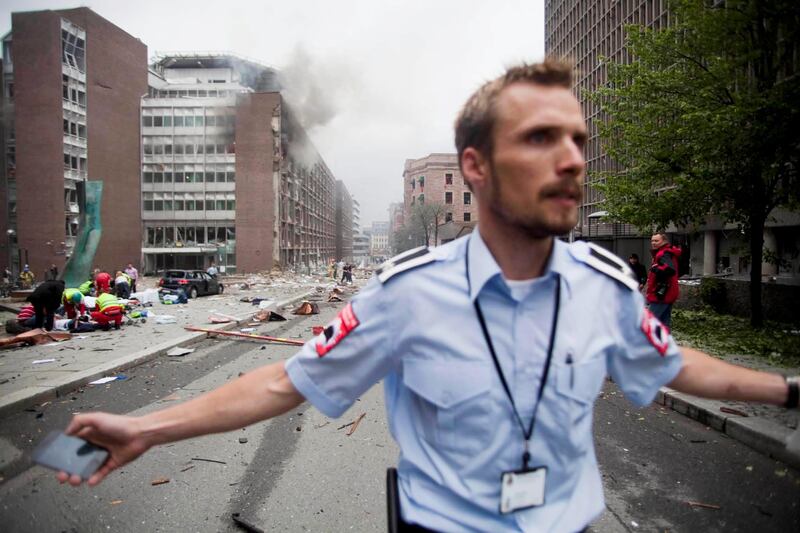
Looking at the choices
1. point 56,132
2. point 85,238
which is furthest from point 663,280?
point 56,132

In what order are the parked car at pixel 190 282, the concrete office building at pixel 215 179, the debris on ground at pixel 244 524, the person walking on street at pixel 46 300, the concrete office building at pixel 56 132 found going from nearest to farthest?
1. the debris on ground at pixel 244 524
2. the person walking on street at pixel 46 300
3. the parked car at pixel 190 282
4. the concrete office building at pixel 56 132
5. the concrete office building at pixel 215 179

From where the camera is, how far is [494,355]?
1.19 metres

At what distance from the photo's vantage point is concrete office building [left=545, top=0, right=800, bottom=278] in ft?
60.0

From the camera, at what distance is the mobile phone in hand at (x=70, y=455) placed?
121cm

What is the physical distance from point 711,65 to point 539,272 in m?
12.2

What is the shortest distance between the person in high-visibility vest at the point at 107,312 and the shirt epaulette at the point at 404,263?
41.0 ft

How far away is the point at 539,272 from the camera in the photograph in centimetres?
132

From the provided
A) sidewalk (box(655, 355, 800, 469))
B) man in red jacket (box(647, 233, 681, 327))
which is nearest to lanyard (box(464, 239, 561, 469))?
sidewalk (box(655, 355, 800, 469))

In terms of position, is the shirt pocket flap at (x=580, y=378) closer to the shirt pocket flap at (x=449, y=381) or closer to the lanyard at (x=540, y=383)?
→ the lanyard at (x=540, y=383)

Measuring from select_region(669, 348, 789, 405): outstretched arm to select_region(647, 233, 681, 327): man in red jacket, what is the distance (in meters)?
7.48

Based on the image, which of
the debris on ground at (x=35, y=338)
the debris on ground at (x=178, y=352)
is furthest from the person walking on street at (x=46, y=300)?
the debris on ground at (x=178, y=352)

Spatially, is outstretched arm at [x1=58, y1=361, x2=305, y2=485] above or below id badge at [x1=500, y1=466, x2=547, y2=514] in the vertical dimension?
above

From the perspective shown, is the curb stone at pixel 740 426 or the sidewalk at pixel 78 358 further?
the sidewalk at pixel 78 358

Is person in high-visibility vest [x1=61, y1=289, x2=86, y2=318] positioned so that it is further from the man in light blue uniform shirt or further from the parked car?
the man in light blue uniform shirt
